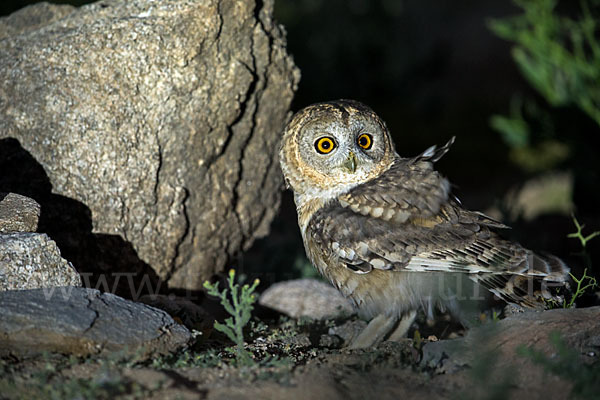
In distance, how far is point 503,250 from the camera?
3.44 m

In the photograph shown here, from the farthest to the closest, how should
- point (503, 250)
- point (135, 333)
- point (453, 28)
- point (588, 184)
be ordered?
point (453, 28), point (588, 184), point (503, 250), point (135, 333)

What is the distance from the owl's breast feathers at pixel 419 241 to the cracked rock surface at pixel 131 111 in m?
1.13

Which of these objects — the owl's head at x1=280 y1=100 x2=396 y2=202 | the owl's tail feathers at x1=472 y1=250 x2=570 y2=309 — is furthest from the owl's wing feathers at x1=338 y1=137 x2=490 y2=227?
the owl's tail feathers at x1=472 y1=250 x2=570 y2=309

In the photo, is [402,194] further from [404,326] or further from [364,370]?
[364,370]

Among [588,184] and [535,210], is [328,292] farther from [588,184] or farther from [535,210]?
[535,210]

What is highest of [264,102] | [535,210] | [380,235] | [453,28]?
[453,28]

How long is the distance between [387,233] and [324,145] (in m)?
0.70

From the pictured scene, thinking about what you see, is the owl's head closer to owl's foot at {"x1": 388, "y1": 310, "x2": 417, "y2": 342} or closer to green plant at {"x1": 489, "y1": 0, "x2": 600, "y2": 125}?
owl's foot at {"x1": 388, "y1": 310, "x2": 417, "y2": 342}

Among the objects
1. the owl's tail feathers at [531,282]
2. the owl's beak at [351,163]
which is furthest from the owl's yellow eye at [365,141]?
the owl's tail feathers at [531,282]

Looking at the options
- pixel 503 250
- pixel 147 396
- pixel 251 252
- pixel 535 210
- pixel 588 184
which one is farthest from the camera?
pixel 535 210

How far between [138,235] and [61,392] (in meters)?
1.76

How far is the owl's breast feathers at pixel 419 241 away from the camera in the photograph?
340cm

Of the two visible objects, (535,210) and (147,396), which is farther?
(535,210)

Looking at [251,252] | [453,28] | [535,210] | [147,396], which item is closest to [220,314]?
[251,252]
